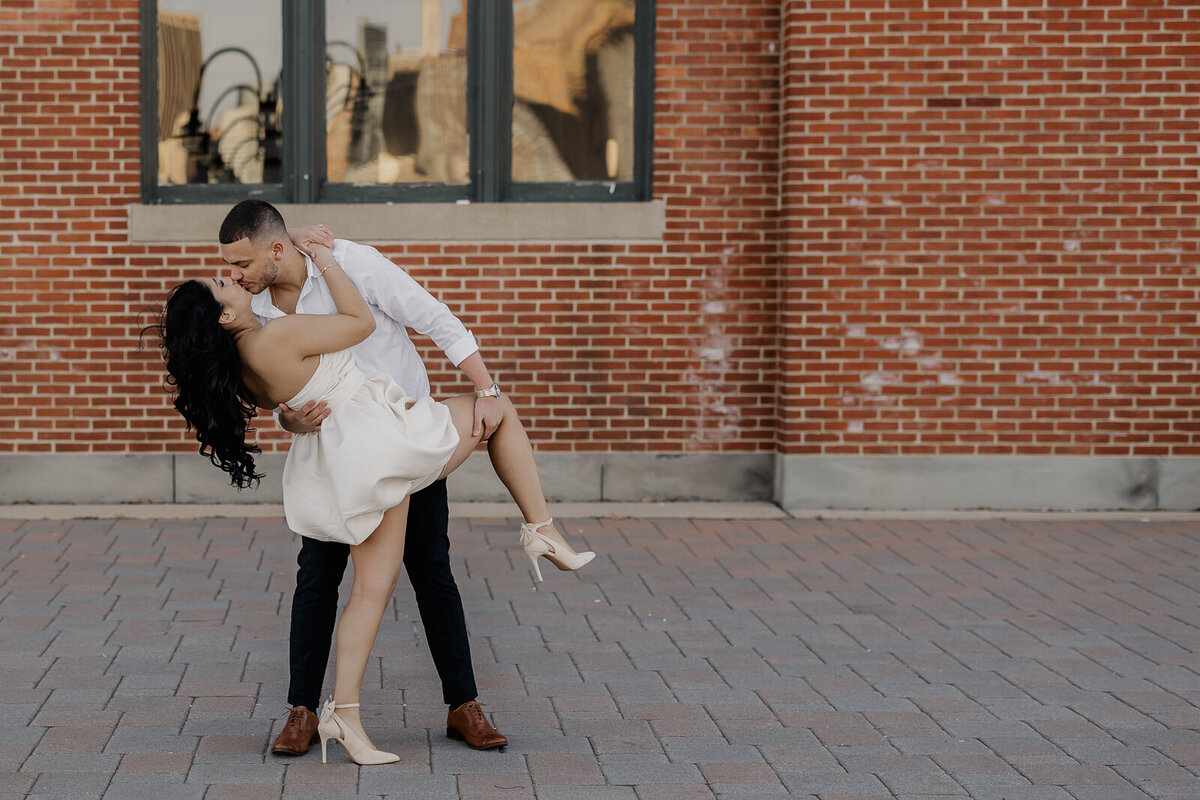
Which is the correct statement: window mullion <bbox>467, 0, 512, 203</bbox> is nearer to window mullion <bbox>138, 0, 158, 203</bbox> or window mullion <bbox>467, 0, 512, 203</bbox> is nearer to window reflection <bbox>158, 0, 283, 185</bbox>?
window reflection <bbox>158, 0, 283, 185</bbox>

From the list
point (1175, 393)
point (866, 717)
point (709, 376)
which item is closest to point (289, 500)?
point (866, 717)

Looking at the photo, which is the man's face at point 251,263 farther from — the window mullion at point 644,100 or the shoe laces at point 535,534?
the window mullion at point 644,100

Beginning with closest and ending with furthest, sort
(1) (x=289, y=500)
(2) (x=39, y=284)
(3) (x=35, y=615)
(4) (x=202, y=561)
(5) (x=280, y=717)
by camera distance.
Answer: (1) (x=289, y=500) → (5) (x=280, y=717) → (3) (x=35, y=615) → (4) (x=202, y=561) → (2) (x=39, y=284)

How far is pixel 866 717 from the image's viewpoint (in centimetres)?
487

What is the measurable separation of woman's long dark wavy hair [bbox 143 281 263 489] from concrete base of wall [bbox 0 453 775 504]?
14.6 ft

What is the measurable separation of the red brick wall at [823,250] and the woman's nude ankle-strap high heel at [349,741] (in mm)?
4631

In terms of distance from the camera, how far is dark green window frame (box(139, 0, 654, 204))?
28.9 ft

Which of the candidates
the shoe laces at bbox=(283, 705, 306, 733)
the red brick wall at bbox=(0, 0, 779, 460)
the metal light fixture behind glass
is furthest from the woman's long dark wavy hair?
the metal light fixture behind glass

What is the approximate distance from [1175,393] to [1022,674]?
13.7ft

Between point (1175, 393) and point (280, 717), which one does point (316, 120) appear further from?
point (1175, 393)

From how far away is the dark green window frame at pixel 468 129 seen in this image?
8.81 m

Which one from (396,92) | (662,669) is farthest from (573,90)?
(662,669)

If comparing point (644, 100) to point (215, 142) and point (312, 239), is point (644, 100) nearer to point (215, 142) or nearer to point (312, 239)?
point (215, 142)

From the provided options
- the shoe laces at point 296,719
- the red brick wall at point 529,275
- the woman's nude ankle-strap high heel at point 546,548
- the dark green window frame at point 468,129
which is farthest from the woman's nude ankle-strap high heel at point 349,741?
the dark green window frame at point 468,129
